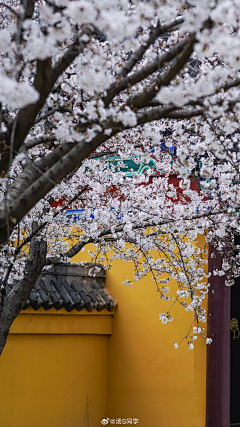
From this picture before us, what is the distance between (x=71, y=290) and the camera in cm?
655

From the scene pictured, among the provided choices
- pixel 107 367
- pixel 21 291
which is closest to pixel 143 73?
pixel 21 291

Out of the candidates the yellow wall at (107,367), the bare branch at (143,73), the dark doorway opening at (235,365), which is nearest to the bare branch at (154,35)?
the bare branch at (143,73)

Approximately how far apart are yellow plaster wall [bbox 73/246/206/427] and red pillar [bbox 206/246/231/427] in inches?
4.2

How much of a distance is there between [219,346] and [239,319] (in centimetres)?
178

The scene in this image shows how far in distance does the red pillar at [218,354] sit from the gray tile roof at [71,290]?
1560 mm

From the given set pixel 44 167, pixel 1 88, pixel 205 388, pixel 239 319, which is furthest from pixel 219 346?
pixel 1 88

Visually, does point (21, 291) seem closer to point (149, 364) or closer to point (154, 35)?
point (154, 35)

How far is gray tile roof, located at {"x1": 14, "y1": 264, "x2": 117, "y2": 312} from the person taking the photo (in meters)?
6.12

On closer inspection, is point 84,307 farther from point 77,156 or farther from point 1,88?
point 1,88

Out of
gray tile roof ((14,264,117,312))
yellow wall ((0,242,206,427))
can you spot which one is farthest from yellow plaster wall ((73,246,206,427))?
gray tile roof ((14,264,117,312))

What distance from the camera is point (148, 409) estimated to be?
6.35 metres

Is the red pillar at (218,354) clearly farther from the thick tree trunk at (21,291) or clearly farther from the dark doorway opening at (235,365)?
the thick tree trunk at (21,291)

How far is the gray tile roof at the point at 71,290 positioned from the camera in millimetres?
6117

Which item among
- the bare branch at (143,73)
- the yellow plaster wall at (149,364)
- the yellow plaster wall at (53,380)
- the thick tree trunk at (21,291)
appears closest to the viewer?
the bare branch at (143,73)
